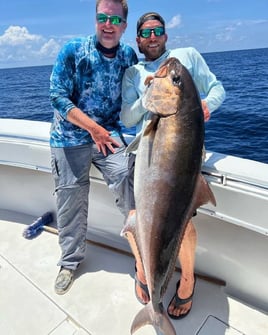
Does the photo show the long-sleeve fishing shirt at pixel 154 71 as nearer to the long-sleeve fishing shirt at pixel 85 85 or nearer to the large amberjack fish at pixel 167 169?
the long-sleeve fishing shirt at pixel 85 85

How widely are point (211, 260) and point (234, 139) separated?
8.31 metres

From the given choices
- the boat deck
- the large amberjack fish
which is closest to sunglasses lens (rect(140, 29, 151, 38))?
the large amberjack fish

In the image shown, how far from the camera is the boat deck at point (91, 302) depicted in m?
2.34

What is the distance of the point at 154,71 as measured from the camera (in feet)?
7.91

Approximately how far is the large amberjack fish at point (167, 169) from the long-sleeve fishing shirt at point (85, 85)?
31.0 inches

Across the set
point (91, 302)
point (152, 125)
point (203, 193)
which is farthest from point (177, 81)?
point (91, 302)

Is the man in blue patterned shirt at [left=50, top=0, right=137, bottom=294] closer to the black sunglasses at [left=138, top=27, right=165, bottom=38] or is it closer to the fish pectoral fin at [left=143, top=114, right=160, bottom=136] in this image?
the black sunglasses at [left=138, top=27, right=165, bottom=38]

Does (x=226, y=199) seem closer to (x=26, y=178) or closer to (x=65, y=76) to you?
(x=65, y=76)

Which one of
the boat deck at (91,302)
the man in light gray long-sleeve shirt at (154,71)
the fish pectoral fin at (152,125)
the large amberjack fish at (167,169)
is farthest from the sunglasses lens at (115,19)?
the boat deck at (91,302)

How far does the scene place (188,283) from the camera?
2.45 m

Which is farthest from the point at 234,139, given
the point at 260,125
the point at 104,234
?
the point at 104,234

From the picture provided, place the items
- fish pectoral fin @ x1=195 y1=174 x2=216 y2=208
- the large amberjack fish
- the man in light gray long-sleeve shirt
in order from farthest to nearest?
the man in light gray long-sleeve shirt < fish pectoral fin @ x1=195 y1=174 x2=216 y2=208 < the large amberjack fish

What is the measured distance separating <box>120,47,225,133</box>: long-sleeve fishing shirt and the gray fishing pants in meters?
0.38

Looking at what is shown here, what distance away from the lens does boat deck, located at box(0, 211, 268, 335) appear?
7.69 feet
